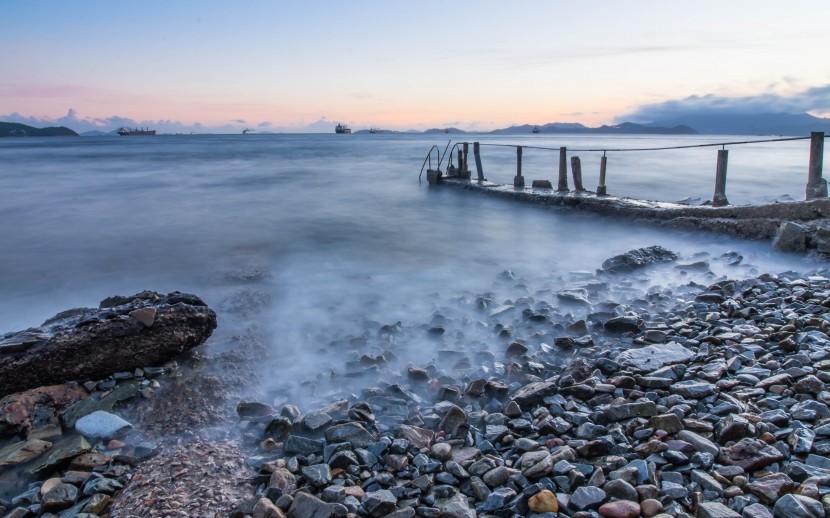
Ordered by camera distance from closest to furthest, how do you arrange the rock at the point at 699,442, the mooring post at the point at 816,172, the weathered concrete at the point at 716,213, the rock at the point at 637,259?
the rock at the point at 699,442
the rock at the point at 637,259
the weathered concrete at the point at 716,213
the mooring post at the point at 816,172

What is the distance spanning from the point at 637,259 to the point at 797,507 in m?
6.13

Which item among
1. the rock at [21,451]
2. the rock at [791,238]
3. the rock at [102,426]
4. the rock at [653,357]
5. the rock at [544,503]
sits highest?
the rock at [791,238]

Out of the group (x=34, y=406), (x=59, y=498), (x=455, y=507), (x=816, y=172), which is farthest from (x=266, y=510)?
(x=816, y=172)

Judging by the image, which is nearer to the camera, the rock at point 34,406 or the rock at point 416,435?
the rock at point 416,435

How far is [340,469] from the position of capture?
3.26 m

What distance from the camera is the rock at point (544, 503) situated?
2.70 metres

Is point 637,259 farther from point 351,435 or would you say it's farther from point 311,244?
point 311,244

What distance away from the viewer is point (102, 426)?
4008 mm

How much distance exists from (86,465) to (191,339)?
1905 millimetres

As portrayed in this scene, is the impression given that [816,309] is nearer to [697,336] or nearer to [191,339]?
[697,336]

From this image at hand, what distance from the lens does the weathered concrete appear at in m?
8.81

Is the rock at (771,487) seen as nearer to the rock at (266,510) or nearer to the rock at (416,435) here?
the rock at (416,435)

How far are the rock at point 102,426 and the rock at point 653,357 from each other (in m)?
4.00

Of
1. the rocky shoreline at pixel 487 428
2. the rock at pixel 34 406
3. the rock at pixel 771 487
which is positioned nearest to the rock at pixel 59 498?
the rocky shoreline at pixel 487 428
